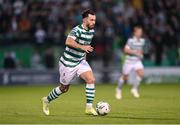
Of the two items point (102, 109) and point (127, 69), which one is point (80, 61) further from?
point (127, 69)

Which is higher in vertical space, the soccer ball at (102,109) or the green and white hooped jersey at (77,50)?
the green and white hooped jersey at (77,50)

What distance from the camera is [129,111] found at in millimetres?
14758

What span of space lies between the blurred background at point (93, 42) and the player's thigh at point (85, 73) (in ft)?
46.2

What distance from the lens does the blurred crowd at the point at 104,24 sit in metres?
28.1

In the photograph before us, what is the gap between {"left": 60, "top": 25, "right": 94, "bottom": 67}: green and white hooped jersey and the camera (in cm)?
1358

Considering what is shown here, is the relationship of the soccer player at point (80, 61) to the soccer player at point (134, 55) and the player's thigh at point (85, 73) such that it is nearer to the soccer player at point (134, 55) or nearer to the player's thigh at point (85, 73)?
the player's thigh at point (85, 73)

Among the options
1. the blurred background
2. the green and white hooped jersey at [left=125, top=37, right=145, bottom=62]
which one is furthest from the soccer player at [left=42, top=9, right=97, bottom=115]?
the blurred background

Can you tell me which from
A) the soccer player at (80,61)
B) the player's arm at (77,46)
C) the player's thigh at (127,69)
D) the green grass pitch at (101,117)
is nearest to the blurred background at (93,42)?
A: the player's thigh at (127,69)

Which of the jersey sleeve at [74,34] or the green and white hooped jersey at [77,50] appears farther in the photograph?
the green and white hooped jersey at [77,50]

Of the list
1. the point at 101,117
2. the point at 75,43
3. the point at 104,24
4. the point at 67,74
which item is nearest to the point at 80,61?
the point at 67,74

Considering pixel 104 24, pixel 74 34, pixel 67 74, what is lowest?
pixel 67 74

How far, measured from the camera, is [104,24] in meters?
28.4

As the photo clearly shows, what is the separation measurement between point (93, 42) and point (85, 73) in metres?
14.3

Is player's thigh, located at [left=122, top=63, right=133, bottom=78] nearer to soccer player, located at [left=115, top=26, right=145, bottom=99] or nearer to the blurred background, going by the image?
soccer player, located at [left=115, top=26, right=145, bottom=99]
